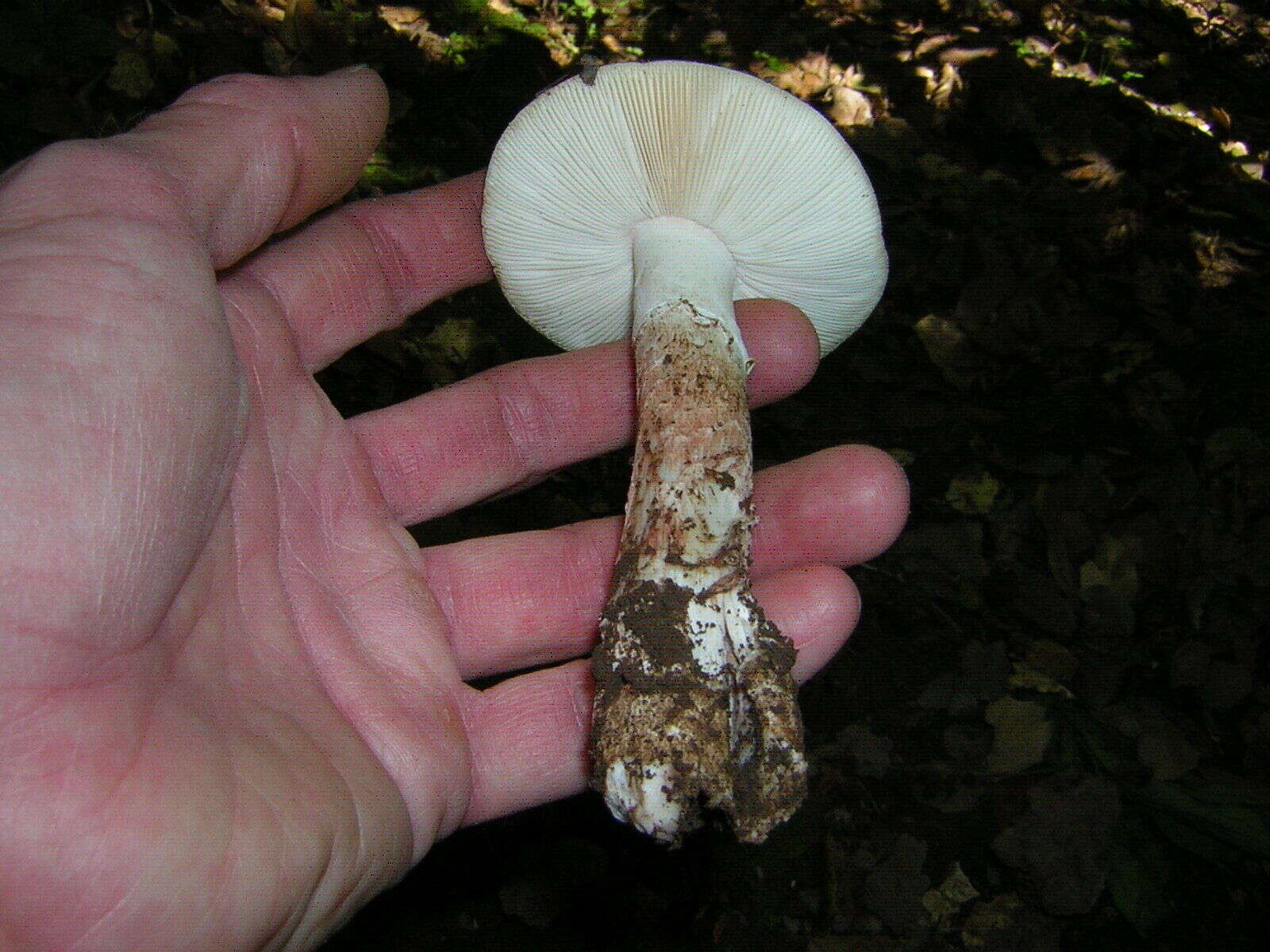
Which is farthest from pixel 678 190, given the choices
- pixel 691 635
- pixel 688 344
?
pixel 691 635

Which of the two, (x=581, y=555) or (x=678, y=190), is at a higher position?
(x=678, y=190)

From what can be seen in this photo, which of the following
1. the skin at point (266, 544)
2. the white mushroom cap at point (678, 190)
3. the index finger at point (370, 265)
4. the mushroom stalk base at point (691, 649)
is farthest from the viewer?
the index finger at point (370, 265)

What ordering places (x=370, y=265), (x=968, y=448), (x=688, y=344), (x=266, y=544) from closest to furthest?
1. (x=266, y=544)
2. (x=688, y=344)
3. (x=370, y=265)
4. (x=968, y=448)

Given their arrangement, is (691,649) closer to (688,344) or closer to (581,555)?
(581,555)

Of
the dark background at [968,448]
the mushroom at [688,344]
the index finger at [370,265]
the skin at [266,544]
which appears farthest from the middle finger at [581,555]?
the index finger at [370,265]

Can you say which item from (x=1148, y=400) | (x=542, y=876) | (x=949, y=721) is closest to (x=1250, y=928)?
(x=949, y=721)

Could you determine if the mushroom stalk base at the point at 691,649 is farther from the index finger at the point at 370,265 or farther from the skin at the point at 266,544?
the index finger at the point at 370,265

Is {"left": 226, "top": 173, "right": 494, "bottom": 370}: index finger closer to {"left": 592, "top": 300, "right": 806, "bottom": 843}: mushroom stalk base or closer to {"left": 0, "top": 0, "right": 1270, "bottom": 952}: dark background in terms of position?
{"left": 0, "top": 0, "right": 1270, "bottom": 952}: dark background

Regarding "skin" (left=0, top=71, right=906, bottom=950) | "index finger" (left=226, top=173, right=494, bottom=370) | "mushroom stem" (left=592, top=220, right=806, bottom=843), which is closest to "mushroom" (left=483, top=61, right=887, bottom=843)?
"mushroom stem" (left=592, top=220, right=806, bottom=843)
